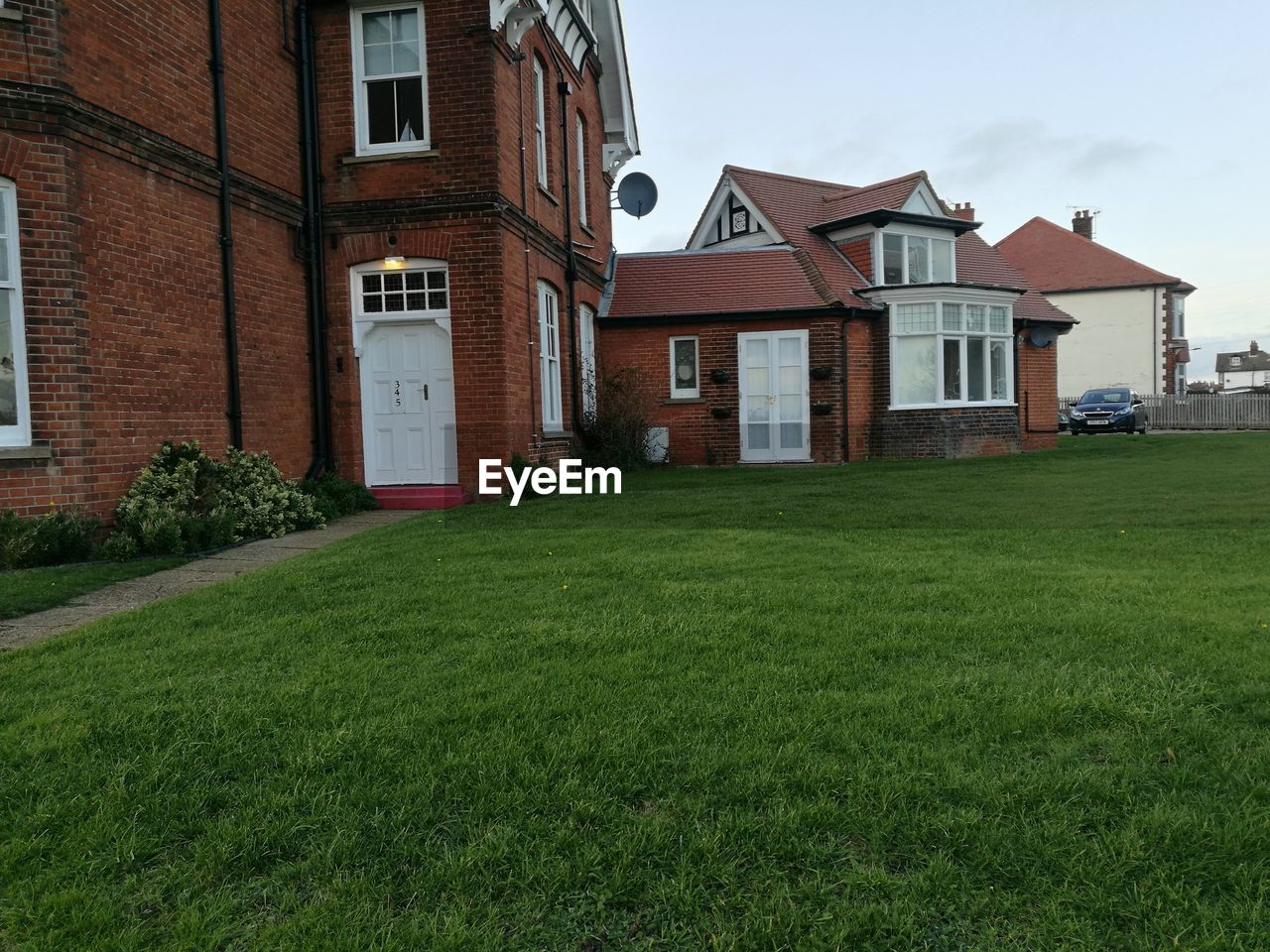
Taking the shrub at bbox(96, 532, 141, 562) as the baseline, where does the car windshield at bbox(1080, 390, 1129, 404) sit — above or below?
above

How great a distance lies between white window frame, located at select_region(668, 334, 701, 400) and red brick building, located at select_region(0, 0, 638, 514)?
10.7 feet

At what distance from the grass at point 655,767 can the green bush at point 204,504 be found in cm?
267

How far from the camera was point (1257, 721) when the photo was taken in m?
3.21

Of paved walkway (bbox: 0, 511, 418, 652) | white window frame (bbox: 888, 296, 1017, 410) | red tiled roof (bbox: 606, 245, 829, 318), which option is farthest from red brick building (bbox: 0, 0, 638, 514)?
white window frame (bbox: 888, 296, 1017, 410)

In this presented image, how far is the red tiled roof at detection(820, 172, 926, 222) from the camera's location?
19984 millimetres

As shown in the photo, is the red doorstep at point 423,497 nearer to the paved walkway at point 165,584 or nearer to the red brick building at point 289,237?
the red brick building at point 289,237

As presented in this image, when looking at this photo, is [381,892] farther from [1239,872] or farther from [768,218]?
[768,218]

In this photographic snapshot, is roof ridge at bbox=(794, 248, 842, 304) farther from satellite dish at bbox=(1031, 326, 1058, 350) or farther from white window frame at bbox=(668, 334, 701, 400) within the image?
satellite dish at bbox=(1031, 326, 1058, 350)

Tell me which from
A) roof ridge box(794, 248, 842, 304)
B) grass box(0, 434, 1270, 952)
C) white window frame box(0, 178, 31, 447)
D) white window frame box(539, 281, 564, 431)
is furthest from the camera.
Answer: roof ridge box(794, 248, 842, 304)

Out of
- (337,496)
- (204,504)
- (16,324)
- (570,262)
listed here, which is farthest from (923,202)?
(16,324)

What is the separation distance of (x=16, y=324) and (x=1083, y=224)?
48.6m

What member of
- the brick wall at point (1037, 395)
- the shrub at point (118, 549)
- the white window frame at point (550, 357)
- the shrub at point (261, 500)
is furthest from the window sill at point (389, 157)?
the brick wall at point (1037, 395)

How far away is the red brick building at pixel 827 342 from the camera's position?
59.4 ft

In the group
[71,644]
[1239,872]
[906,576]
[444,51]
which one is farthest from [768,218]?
[1239,872]
